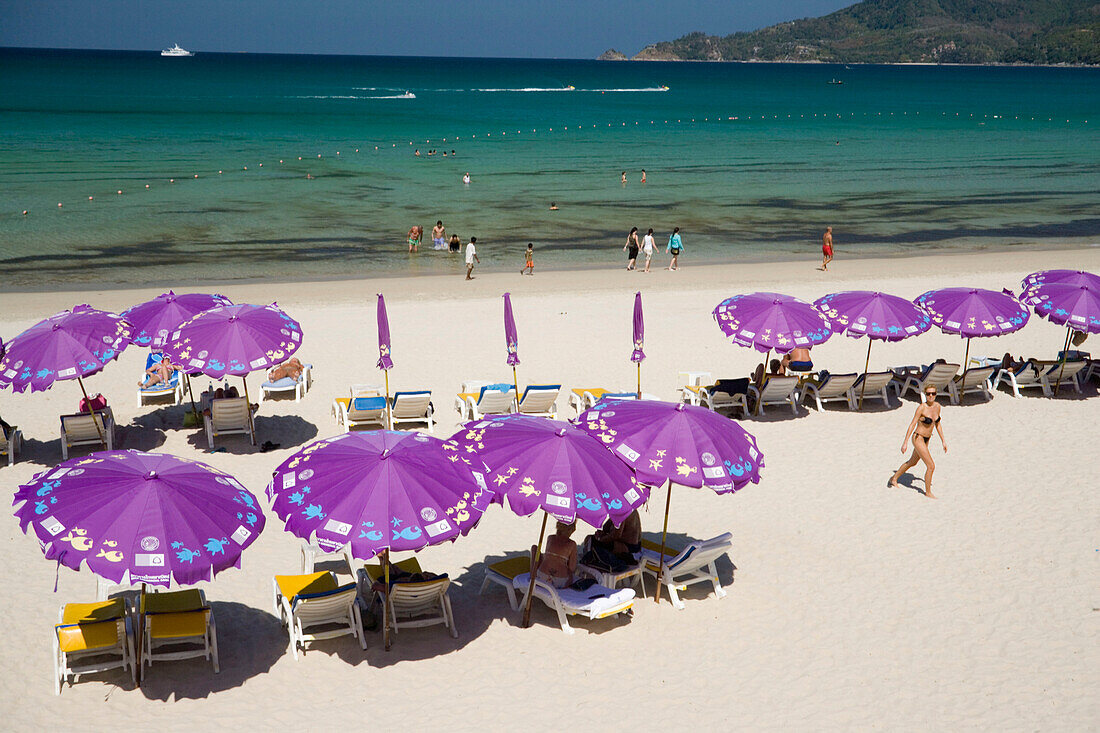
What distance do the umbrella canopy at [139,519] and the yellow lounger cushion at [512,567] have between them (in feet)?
8.73

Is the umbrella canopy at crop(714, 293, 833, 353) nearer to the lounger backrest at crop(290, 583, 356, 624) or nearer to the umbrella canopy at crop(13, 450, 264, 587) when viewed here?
the lounger backrest at crop(290, 583, 356, 624)

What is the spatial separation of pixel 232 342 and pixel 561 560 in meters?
5.34

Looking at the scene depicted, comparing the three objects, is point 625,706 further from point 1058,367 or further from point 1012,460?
point 1058,367

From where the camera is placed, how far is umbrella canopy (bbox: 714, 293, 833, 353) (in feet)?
42.1

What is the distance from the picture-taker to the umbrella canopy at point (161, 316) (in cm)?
1296

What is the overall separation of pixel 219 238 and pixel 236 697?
26487mm

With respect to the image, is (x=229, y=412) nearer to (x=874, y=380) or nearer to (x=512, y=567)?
(x=512, y=567)

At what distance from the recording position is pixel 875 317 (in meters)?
13.8

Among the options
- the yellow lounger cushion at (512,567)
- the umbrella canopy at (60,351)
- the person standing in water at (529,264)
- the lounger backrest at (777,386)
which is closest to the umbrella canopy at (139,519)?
the yellow lounger cushion at (512,567)

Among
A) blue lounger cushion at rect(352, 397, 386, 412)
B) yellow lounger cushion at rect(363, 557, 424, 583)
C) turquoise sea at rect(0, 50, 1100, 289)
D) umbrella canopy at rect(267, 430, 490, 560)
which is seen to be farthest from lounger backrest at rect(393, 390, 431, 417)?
turquoise sea at rect(0, 50, 1100, 289)

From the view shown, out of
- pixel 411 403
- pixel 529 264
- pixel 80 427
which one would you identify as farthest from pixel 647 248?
pixel 80 427

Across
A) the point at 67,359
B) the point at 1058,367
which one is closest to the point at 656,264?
the point at 1058,367

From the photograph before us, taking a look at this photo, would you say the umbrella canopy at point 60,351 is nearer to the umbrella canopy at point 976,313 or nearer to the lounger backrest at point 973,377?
the umbrella canopy at point 976,313

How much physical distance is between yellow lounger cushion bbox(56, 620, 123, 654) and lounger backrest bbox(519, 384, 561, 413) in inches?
279
